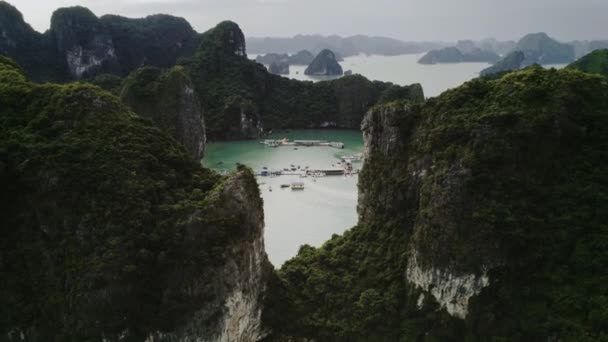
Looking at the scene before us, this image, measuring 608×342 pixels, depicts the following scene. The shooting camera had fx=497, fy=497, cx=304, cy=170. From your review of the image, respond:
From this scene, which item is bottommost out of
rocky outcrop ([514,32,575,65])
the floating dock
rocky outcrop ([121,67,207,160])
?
the floating dock

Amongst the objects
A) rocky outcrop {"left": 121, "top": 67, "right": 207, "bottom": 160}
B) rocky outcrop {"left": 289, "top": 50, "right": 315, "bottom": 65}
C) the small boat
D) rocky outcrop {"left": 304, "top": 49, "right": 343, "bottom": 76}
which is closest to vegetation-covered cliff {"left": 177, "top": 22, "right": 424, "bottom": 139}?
rocky outcrop {"left": 121, "top": 67, "right": 207, "bottom": 160}

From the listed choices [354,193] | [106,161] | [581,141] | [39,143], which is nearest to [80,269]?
[106,161]

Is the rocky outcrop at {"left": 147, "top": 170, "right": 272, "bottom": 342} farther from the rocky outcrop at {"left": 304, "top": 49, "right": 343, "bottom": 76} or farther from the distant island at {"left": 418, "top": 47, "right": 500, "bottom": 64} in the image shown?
Result: the distant island at {"left": 418, "top": 47, "right": 500, "bottom": 64}

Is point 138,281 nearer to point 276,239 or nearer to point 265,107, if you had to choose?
point 276,239

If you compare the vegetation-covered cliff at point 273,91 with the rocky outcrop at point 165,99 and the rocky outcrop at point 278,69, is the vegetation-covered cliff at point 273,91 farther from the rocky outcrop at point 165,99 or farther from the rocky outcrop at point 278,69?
the rocky outcrop at point 278,69

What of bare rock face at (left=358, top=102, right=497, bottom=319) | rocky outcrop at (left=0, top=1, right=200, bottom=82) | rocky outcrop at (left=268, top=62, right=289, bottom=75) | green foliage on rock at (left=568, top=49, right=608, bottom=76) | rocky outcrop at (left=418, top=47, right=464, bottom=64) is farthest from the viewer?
rocky outcrop at (left=418, top=47, right=464, bottom=64)
